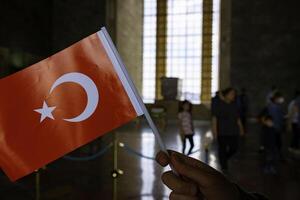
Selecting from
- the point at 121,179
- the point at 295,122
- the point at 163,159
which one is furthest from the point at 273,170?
the point at 163,159

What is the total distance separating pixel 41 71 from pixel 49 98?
0.14 m

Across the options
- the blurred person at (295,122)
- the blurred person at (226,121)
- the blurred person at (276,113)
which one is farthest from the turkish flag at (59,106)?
the blurred person at (295,122)

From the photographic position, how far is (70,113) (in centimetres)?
198

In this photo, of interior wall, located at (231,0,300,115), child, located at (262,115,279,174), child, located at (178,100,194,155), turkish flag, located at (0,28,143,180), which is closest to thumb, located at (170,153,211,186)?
turkish flag, located at (0,28,143,180)

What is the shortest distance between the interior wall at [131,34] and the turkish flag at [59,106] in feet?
57.6

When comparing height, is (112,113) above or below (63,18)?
below

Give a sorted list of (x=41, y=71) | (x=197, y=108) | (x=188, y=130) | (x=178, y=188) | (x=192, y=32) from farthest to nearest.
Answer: (x=192, y=32) < (x=197, y=108) < (x=188, y=130) < (x=41, y=71) < (x=178, y=188)

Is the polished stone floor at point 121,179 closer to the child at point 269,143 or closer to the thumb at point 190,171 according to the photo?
the child at point 269,143

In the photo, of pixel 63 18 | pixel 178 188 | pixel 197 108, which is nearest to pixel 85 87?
pixel 178 188

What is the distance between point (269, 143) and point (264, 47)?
9.97 meters

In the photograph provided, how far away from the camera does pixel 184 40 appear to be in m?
27.5

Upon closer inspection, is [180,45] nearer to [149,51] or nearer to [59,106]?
[149,51]

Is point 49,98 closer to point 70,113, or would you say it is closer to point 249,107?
point 70,113

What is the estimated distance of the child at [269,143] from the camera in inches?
303
